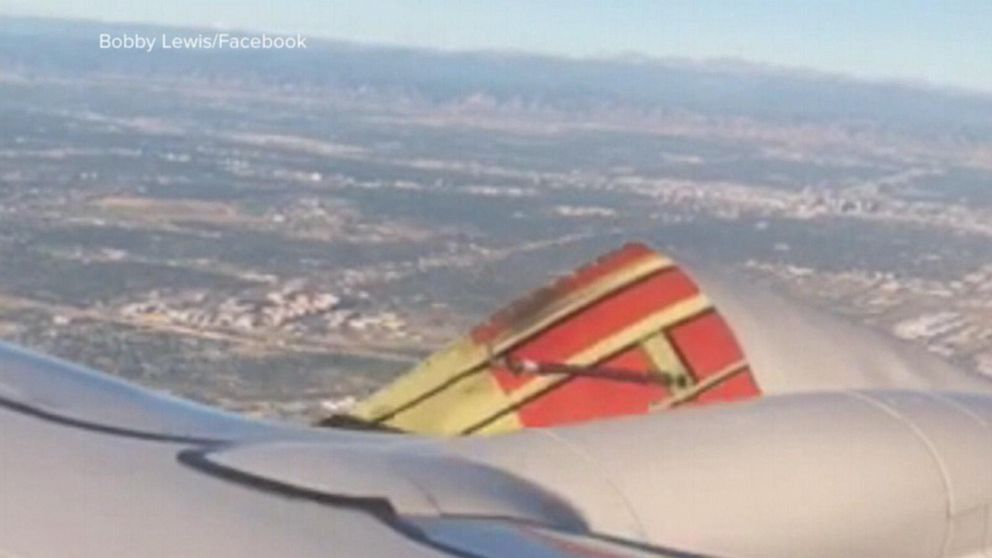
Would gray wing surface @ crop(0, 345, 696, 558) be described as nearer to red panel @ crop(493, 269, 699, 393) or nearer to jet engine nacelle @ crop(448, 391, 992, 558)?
jet engine nacelle @ crop(448, 391, 992, 558)

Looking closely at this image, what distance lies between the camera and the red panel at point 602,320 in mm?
4492

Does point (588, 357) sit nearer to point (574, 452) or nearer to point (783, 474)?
point (783, 474)

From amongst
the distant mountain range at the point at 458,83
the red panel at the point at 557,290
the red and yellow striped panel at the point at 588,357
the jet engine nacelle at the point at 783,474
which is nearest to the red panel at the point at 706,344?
the red and yellow striped panel at the point at 588,357

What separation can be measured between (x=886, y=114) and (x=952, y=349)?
431 feet

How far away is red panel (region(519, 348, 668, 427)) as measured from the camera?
434 cm

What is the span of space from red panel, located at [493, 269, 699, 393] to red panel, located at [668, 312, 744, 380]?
86 millimetres

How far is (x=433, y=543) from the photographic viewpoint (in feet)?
8.61

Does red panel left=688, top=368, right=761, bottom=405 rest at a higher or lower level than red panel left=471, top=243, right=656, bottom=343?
lower

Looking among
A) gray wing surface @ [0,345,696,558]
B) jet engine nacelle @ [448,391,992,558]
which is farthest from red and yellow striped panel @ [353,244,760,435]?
gray wing surface @ [0,345,696,558]

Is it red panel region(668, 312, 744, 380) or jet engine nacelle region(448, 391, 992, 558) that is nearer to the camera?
jet engine nacelle region(448, 391, 992, 558)

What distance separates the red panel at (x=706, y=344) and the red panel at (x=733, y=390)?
1.5 inches

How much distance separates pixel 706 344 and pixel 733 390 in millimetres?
143

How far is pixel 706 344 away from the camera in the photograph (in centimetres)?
437

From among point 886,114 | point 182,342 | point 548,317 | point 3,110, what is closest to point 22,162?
point 3,110
